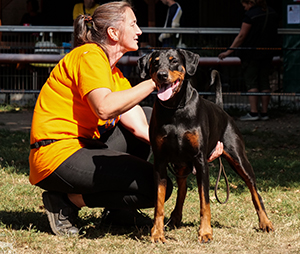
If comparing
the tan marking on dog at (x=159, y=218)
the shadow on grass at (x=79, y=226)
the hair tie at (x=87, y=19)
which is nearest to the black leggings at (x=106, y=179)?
the tan marking on dog at (x=159, y=218)

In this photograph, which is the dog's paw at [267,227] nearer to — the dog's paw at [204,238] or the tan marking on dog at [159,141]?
the dog's paw at [204,238]

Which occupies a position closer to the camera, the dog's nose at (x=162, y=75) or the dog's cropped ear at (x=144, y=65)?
the dog's nose at (x=162, y=75)

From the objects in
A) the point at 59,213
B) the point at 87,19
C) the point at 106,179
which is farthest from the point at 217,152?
the point at 87,19

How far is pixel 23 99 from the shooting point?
10.6 metres

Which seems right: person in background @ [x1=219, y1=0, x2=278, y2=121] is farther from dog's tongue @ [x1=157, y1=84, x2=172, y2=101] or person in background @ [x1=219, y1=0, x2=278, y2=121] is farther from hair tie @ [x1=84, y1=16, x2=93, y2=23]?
dog's tongue @ [x1=157, y1=84, x2=172, y2=101]

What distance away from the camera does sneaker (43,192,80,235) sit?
357 cm

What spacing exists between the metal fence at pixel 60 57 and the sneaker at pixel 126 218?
18.1 feet

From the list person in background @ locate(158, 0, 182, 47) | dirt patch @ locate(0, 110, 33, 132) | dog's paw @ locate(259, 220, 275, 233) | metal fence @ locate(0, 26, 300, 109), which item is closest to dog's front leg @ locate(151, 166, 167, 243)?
dog's paw @ locate(259, 220, 275, 233)

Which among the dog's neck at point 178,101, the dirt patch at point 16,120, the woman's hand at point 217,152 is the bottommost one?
the dirt patch at point 16,120

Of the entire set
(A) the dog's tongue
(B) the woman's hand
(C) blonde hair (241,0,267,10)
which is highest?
(C) blonde hair (241,0,267,10)

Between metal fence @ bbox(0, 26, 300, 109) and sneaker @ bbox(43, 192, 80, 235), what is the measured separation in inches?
227

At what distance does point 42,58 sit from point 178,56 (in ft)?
20.9

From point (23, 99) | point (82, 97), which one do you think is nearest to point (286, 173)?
point (82, 97)

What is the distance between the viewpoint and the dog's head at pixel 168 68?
3215 millimetres
